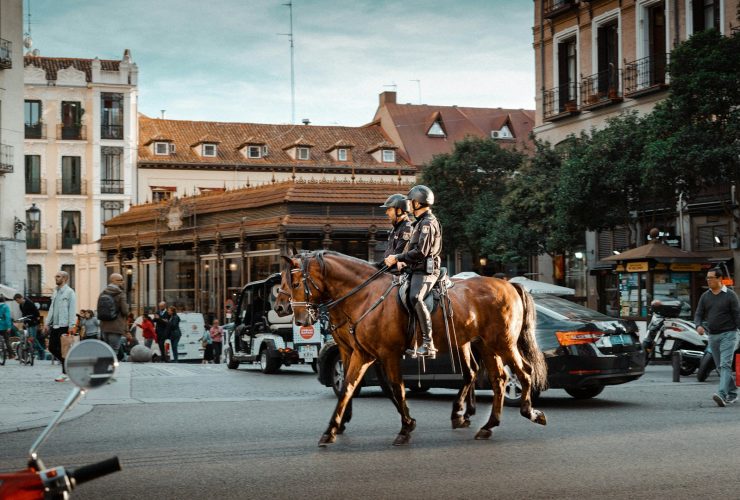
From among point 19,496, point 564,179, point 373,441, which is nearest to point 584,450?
point 373,441

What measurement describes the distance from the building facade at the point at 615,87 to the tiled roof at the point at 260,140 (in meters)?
31.6

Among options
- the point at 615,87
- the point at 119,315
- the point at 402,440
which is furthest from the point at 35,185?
the point at 402,440

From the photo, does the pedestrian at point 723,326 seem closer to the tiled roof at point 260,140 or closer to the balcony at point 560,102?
the balcony at point 560,102

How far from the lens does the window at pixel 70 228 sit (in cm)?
6881

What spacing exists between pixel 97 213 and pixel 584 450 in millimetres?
61902

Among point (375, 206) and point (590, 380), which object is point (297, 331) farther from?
point (375, 206)

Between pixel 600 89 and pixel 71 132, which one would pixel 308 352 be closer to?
pixel 600 89

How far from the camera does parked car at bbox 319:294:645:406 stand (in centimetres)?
1462

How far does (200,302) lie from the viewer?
4053cm

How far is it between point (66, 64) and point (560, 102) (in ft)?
130

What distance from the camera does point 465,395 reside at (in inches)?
490

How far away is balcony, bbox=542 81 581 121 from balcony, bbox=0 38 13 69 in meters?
20.2

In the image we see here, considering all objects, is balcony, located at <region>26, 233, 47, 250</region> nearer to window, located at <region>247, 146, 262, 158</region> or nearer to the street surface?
window, located at <region>247, 146, 262, 158</region>

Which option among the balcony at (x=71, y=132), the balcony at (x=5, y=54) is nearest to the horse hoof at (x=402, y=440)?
the balcony at (x=5, y=54)
